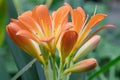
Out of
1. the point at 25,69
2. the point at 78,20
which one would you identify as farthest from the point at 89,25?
the point at 25,69

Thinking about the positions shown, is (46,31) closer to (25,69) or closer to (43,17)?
(43,17)

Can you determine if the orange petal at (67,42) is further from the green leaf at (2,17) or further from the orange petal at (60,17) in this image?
the green leaf at (2,17)

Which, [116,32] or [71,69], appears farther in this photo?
[116,32]

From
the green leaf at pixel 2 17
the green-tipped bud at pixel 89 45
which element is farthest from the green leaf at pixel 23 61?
the green-tipped bud at pixel 89 45

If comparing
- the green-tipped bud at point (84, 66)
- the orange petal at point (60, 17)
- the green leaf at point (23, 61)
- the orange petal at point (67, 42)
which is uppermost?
the orange petal at point (60, 17)

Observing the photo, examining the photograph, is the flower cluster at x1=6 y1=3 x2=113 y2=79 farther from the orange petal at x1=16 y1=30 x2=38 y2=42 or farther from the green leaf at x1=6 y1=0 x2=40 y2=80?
the green leaf at x1=6 y1=0 x2=40 y2=80

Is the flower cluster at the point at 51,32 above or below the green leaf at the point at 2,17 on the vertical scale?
above

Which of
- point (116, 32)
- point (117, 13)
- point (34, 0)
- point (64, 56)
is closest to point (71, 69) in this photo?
point (64, 56)

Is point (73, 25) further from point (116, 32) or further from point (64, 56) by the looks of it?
point (116, 32)
